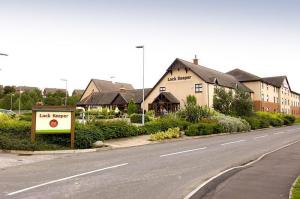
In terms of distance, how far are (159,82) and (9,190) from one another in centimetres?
4492

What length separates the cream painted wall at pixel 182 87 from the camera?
156 feet

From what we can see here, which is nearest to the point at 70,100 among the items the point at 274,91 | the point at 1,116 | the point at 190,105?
the point at 274,91

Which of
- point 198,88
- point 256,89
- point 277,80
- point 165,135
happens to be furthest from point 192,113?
point 277,80

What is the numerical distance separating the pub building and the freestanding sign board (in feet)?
94.8

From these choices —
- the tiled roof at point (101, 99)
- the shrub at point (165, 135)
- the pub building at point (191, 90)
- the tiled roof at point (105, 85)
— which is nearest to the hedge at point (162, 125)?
the shrub at point (165, 135)

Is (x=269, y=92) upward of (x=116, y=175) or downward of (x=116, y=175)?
upward

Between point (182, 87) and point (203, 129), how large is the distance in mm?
22183

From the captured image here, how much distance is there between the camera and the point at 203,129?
92.4 ft

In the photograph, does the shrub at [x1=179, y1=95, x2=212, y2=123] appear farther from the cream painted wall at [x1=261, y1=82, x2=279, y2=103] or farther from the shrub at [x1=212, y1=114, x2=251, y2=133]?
the cream painted wall at [x1=261, y1=82, x2=279, y2=103]

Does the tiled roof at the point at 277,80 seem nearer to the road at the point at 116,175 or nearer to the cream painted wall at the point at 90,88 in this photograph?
the cream painted wall at the point at 90,88

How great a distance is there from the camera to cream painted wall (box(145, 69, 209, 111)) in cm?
4744

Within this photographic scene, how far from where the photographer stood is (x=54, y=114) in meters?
17.4

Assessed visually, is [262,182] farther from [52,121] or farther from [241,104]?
[241,104]

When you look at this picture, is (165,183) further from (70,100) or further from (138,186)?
(70,100)
